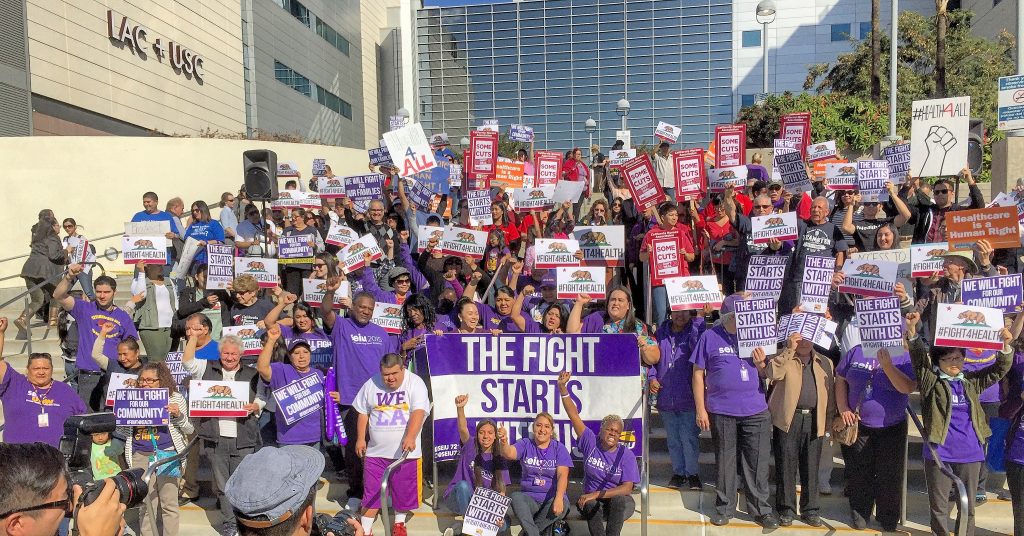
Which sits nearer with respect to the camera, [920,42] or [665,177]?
[665,177]

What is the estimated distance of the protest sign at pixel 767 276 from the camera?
9.31m

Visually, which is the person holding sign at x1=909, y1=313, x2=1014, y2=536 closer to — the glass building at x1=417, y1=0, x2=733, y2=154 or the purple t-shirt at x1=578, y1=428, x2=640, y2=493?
the purple t-shirt at x1=578, y1=428, x2=640, y2=493

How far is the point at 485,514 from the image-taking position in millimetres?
7770

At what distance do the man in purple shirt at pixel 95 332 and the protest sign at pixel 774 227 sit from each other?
6.68m

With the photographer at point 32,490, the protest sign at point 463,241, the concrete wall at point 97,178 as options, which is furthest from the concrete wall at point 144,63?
the photographer at point 32,490

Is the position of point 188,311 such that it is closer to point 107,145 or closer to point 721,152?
point 721,152

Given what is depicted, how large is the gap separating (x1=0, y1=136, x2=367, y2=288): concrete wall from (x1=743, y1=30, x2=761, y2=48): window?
38062mm

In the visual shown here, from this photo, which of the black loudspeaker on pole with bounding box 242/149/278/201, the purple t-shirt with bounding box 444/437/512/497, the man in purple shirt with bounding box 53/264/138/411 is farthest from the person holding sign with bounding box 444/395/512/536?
the black loudspeaker on pole with bounding box 242/149/278/201

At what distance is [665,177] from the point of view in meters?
14.8

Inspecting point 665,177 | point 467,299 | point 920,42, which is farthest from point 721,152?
point 920,42

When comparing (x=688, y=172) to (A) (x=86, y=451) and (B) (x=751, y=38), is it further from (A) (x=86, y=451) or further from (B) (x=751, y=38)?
(B) (x=751, y=38)

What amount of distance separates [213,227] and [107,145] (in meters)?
7.30

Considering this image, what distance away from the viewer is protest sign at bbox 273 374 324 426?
8594 millimetres

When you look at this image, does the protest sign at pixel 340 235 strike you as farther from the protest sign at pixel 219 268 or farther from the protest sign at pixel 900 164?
the protest sign at pixel 900 164
